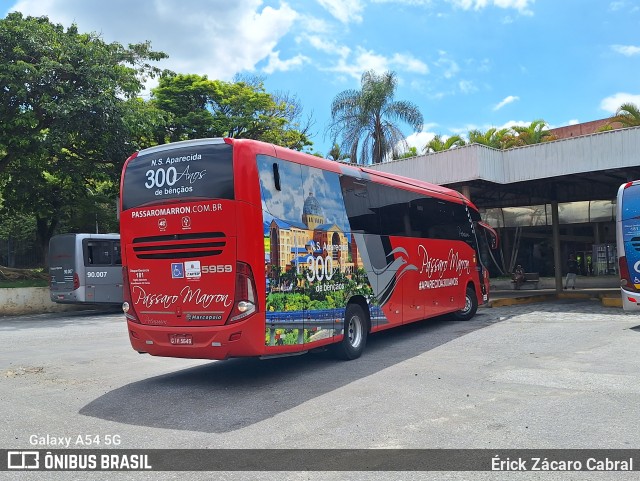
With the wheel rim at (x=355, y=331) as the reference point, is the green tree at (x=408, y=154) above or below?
above

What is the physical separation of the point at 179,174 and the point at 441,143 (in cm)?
2467

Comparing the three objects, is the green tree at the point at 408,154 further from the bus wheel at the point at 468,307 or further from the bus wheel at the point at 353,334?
the bus wheel at the point at 353,334

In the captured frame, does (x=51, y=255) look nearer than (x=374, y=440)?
No

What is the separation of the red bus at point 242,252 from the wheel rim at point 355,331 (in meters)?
0.03

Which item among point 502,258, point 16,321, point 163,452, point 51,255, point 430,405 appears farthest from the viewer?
point 502,258

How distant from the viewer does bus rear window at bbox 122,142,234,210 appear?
7461 millimetres

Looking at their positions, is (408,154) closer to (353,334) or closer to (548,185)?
(548,185)

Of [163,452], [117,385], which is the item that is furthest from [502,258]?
Answer: [163,452]

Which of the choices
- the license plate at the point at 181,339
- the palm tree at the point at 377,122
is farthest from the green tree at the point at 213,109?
the license plate at the point at 181,339

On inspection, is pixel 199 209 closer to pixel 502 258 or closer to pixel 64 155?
pixel 64 155

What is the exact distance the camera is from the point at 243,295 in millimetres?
7195

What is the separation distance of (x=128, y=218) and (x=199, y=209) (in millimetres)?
1306

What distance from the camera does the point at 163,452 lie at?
5.18 m

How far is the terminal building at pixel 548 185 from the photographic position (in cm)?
1688
